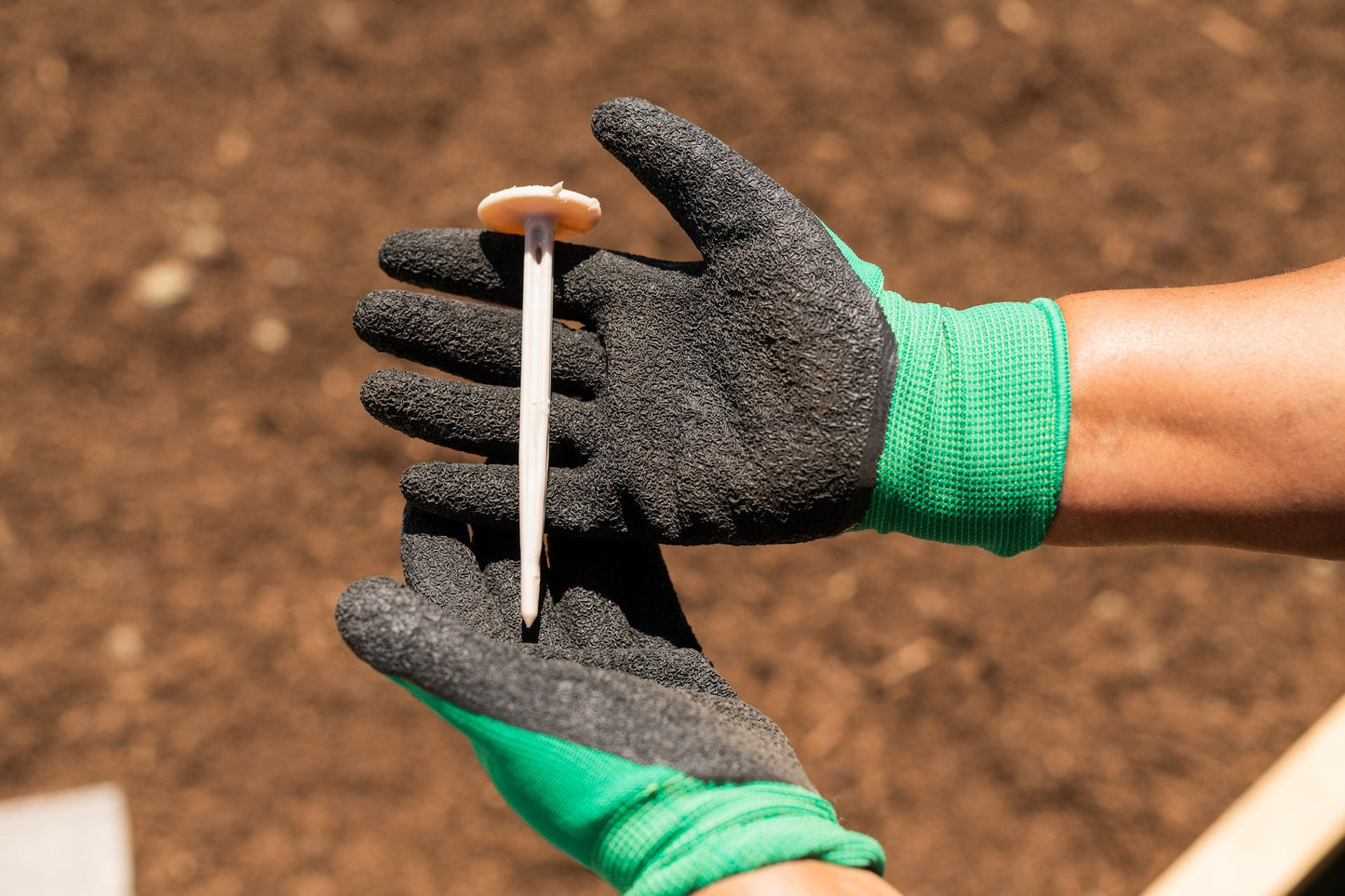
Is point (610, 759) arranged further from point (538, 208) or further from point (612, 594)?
point (538, 208)

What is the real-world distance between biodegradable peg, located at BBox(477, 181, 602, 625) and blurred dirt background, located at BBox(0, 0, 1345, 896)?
1.03m

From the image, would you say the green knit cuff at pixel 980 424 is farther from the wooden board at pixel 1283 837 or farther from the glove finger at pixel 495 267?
the wooden board at pixel 1283 837

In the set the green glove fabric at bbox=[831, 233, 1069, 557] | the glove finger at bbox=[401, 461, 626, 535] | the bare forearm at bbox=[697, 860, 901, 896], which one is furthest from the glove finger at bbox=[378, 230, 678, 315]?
the bare forearm at bbox=[697, 860, 901, 896]

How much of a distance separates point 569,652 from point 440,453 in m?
1.14

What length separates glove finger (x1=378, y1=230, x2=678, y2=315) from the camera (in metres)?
1.50

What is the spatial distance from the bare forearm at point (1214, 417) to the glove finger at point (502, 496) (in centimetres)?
69

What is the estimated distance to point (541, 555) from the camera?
4.88ft

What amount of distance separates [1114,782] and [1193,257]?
137 centimetres

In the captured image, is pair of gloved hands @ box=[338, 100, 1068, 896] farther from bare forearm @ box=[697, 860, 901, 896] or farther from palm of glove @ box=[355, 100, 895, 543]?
bare forearm @ box=[697, 860, 901, 896]

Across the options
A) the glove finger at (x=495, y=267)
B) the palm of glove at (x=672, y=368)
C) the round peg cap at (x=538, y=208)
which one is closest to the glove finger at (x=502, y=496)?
the palm of glove at (x=672, y=368)

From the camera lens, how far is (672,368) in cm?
148

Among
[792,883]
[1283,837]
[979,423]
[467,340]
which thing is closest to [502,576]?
[467,340]

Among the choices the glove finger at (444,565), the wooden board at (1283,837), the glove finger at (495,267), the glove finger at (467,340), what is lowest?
the wooden board at (1283,837)

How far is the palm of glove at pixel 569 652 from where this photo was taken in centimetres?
122
